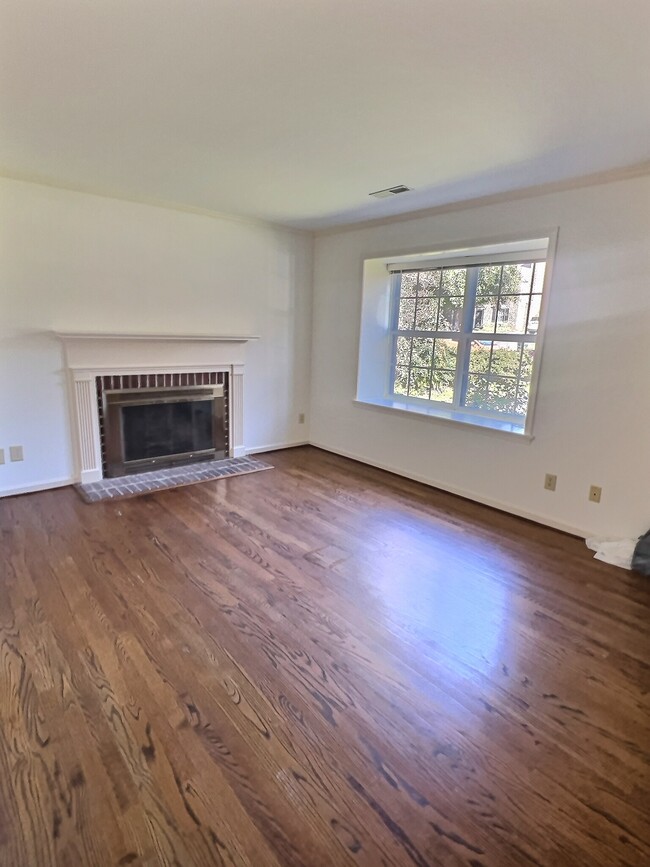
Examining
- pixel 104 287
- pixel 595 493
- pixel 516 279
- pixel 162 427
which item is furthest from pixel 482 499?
pixel 104 287

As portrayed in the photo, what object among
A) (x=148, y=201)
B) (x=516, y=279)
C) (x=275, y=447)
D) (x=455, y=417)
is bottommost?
(x=275, y=447)

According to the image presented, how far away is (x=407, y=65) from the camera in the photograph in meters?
1.72

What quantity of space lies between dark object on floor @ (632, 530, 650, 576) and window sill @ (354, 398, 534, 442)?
911 mm

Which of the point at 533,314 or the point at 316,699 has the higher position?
the point at 533,314

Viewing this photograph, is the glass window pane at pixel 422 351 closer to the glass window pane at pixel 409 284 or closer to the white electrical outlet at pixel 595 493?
the glass window pane at pixel 409 284

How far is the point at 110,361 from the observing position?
3.71 metres

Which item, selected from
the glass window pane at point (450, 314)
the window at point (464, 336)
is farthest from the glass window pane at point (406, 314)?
the glass window pane at point (450, 314)

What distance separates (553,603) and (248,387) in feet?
10.7

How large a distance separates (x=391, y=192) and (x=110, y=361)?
2.49 m

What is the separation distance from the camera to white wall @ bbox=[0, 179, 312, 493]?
→ 130 inches

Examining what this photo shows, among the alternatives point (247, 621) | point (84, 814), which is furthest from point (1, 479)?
point (84, 814)

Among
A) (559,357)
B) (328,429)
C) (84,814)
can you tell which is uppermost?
(559,357)

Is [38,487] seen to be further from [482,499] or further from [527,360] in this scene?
[527,360]

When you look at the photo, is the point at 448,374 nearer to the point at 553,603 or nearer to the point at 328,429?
the point at 328,429
